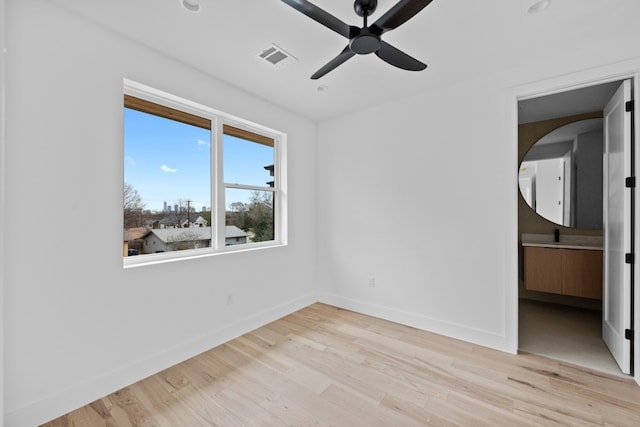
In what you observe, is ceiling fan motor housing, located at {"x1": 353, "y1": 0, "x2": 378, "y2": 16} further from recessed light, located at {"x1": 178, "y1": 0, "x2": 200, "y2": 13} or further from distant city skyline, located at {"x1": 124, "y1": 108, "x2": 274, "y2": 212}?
distant city skyline, located at {"x1": 124, "y1": 108, "x2": 274, "y2": 212}

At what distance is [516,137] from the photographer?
8.07ft

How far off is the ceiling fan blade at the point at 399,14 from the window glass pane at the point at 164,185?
1.98 meters

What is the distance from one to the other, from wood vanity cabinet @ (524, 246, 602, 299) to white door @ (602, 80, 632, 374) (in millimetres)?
668

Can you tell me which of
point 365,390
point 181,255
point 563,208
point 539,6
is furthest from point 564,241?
point 181,255

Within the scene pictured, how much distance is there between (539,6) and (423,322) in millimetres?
2848

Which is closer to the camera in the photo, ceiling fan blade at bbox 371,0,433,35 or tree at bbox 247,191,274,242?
ceiling fan blade at bbox 371,0,433,35

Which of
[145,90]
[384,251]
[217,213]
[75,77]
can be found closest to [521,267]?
[384,251]

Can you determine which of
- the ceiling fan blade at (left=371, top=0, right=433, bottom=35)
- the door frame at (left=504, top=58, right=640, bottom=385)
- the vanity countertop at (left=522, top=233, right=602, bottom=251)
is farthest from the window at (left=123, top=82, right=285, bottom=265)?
the vanity countertop at (left=522, top=233, right=602, bottom=251)

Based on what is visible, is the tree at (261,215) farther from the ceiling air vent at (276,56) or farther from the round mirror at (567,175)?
the round mirror at (567,175)

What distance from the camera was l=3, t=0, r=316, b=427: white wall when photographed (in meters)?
1.61

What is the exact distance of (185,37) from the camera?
2059 millimetres

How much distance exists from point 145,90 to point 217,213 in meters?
1.24

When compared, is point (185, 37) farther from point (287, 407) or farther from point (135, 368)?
point (287, 407)

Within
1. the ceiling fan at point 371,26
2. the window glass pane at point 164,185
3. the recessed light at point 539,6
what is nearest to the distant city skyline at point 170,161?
the window glass pane at point 164,185
